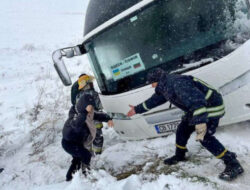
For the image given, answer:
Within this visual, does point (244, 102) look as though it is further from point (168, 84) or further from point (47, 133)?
point (47, 133)

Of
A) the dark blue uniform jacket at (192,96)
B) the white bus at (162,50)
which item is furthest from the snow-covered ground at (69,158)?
the dark blue uniform jacket at (192,96)

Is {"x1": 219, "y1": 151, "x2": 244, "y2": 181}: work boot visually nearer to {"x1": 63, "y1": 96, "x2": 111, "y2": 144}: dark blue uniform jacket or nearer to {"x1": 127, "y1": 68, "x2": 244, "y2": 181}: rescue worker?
{"x1": 127, "y1": 68, "x2": 244, "y2": 181}: rescue worker

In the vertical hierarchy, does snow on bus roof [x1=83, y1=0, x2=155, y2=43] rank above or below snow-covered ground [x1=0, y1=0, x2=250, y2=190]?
above

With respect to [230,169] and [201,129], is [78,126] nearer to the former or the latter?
[201,129]

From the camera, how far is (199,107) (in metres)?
2.46

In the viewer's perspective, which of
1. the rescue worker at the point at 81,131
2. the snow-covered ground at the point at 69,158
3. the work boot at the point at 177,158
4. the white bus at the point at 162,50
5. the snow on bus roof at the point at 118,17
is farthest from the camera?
the rescue worker at the point at 81,131

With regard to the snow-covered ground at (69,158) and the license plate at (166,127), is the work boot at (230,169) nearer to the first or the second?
the snow-covered ground at (69,158)

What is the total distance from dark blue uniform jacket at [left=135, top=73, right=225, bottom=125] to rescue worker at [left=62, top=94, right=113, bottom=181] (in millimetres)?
1223

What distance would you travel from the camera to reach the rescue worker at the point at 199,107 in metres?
2.48

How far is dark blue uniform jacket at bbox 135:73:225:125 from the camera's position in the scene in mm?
2473

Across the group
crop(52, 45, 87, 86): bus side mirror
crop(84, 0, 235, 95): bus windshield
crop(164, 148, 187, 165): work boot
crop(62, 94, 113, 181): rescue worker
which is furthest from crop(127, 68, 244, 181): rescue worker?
crop(52, 45, 87, 86): bus side mirror

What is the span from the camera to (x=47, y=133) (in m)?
5.48

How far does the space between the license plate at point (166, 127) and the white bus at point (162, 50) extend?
11mm

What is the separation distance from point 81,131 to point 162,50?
180 centimetres
